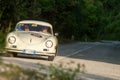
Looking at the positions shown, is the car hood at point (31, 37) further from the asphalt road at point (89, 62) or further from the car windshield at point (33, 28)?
the car windshield at point (33, 28)

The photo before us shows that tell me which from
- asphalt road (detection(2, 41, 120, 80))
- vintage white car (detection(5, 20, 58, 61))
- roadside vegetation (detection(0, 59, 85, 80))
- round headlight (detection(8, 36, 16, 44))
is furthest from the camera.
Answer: round headlight (detection(8, 36, 16, 44))

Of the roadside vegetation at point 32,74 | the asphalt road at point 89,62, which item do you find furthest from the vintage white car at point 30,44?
the roadside vegetation at point 32,74

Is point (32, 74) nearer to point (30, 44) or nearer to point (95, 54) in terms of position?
point (30, 44)

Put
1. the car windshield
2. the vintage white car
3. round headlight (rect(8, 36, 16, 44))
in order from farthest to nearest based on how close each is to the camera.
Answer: the car windshield
round headlight (rect(8, 36, 16, 44))
the vintage white car

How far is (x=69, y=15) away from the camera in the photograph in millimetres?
59375

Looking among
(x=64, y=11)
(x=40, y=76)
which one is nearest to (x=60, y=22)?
(x=64, y=11)

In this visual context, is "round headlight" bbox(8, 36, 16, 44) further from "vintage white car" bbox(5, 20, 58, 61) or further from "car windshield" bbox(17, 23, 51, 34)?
"car windshield" bbox(17, 23, 51, 34)

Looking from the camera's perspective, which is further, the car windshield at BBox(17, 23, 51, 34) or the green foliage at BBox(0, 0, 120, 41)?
the green foliage at BBox(0, 0, 120, 41)

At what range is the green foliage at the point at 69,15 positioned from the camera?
34.4 m

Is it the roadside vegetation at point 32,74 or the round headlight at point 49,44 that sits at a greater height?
the round headlight at point 49,44

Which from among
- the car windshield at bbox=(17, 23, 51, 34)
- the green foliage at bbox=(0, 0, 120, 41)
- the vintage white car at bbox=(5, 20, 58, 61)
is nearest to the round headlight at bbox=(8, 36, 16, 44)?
the vintage white car at bbox=(5, 20, 58, 61)

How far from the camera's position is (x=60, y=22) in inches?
2304

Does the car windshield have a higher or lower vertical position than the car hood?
higher

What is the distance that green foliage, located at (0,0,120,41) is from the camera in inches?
1353
